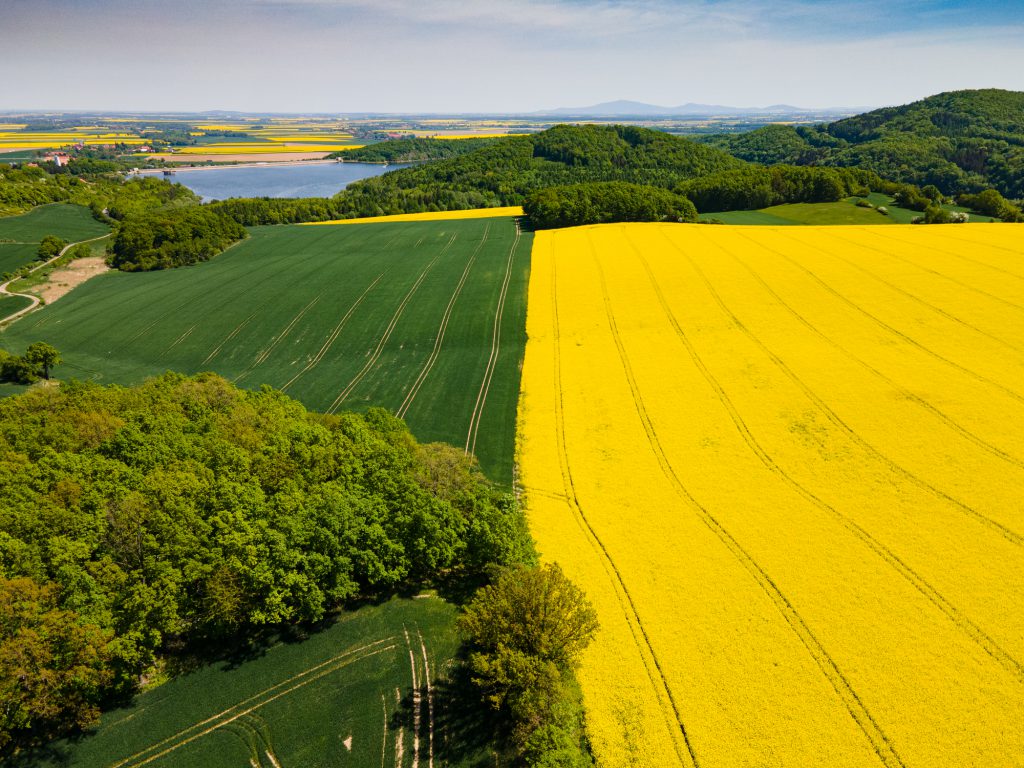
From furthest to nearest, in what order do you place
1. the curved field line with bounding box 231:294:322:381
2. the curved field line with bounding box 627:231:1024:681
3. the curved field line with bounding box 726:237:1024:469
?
1. the curved field line with bounding box 231:294:322:381
2. the curved field line with bounding box 726:237:1024:469
3. the curved field line with bounding box 627:231:1024:681

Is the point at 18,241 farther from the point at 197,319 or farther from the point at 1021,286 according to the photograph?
the point at 1021,286

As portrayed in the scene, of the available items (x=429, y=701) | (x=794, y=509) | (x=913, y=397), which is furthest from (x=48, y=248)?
(x=913, y=397)

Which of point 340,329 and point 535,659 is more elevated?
point 340,329

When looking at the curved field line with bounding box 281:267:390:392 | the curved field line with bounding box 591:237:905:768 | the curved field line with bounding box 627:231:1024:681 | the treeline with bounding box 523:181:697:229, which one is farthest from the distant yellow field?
the curved field line with bounding box 591:237:905:768

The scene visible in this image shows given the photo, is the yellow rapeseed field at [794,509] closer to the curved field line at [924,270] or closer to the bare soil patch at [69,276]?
the curved field line at [924,270]

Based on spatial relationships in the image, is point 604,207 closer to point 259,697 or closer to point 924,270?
point 924,270

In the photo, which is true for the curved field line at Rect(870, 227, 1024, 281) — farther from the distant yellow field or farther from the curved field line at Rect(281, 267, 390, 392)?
the curved field line at Rect(281, 267, 390, 392)

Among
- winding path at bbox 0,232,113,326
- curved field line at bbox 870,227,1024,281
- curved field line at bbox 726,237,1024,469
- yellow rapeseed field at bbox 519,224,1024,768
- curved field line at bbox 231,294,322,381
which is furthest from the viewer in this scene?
winding path at bbox 0,232,113,326
